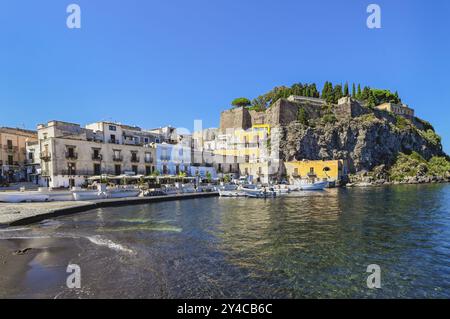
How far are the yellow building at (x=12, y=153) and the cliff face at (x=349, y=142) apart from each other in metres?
57.6

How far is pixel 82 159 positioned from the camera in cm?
3778

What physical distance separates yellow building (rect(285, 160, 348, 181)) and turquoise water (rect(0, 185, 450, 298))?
158 feet

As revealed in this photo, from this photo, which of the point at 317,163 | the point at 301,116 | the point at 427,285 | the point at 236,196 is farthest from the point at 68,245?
the point at 301,116

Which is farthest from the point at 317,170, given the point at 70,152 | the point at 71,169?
the point at 70,152

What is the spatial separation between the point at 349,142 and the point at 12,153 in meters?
80.2

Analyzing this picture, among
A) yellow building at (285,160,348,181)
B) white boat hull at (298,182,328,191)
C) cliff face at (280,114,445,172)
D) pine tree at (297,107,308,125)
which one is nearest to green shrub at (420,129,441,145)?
cliff face at (280,114,445,172)

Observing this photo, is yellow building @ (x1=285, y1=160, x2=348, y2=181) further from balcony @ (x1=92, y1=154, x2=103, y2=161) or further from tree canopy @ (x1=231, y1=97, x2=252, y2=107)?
balcony @ (x1=92, y1=154, x2=103, y2=161)

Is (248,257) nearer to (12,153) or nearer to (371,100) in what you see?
(12,153)

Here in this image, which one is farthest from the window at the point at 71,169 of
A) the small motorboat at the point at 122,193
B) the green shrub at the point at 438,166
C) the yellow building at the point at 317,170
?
the green shrub at the point at 438,166

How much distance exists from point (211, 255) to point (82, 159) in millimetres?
35031

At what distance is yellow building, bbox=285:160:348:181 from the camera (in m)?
63.6

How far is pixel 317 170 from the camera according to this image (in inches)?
2522

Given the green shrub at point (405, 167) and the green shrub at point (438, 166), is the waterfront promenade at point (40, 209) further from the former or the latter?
the green shrub at point (438, 166)

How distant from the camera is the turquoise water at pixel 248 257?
7.04 m
